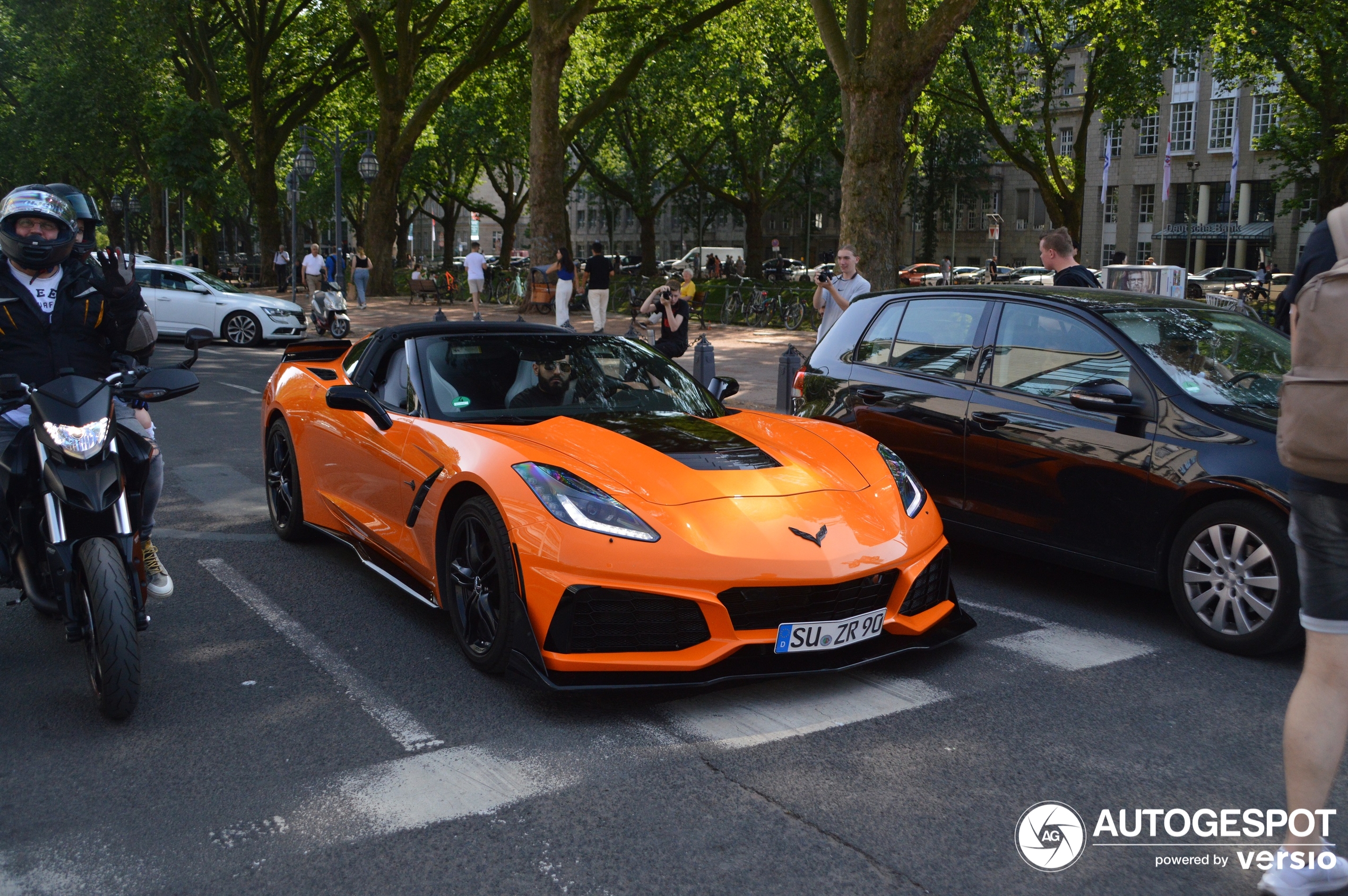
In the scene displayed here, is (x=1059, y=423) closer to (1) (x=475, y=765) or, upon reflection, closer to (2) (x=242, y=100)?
(1) (x=475, y=765)

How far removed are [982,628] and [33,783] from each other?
149 inches

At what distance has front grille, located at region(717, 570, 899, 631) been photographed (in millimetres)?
4246

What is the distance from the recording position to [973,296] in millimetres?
6691

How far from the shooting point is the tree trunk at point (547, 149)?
2697 centimetres

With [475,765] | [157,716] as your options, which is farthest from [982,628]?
[157,716]

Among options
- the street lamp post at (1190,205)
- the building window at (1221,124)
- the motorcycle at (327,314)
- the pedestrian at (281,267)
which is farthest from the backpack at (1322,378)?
the building window at (1221,124)

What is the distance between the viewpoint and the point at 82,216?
4770 millimetres

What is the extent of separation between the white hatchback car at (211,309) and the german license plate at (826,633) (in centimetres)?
2022

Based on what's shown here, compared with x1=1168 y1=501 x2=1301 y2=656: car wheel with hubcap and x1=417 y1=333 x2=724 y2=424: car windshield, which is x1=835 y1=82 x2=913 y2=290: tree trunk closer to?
x1=417 y1=333 x2=724 y2=424: car windshield

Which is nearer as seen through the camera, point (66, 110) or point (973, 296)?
point (973, 296)

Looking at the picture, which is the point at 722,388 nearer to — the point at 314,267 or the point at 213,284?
the point at 213,284

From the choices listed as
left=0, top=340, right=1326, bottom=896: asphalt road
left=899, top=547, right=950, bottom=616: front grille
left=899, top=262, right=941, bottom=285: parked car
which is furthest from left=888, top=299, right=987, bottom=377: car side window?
left=899, top=262, right=941, bottom=285: parked car

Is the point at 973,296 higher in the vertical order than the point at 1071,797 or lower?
higher

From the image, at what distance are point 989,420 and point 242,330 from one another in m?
19.4
